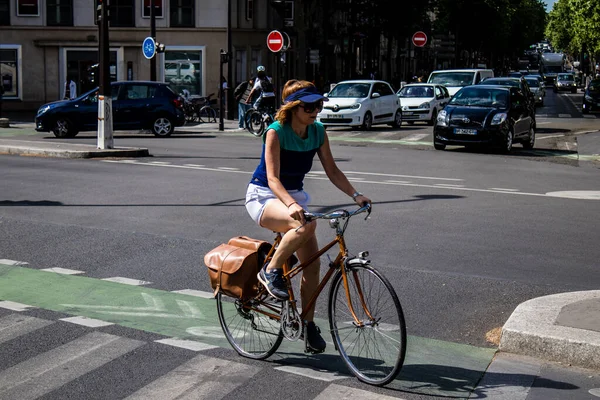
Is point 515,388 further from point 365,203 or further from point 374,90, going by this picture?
point 374,90

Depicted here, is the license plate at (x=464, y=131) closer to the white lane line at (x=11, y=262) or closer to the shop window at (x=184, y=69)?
the white lane line at (x=11, y=262)

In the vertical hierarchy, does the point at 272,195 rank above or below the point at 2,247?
above

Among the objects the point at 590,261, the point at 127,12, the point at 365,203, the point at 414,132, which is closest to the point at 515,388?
the point at 365,203

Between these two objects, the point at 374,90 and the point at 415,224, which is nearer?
the point at 415,224

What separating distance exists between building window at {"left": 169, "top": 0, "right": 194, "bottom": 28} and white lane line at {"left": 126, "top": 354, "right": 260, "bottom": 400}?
43.7 m

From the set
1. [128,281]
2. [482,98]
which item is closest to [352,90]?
[482,98]

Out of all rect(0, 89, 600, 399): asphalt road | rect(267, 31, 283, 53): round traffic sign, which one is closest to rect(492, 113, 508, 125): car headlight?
rect(0, 89, 600, 399): asphalt road

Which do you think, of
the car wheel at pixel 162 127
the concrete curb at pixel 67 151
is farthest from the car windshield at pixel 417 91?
the concrete curb at pixel 67 151

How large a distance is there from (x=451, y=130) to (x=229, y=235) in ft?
45.4

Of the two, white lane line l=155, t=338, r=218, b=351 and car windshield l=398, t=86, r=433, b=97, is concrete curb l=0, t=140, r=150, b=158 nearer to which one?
white lane line l=155, t=338, r=218, b=351

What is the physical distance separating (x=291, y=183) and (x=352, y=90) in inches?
1032

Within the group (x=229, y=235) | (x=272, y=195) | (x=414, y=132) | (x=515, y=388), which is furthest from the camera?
(x=414, y=132)

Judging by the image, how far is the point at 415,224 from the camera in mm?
12039

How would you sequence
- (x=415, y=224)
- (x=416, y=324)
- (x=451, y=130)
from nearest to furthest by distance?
(x=416, y=324) → (x=415, y=224) → (x=451, y=130)
